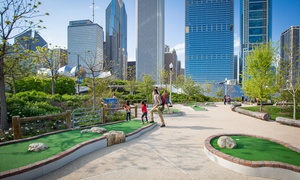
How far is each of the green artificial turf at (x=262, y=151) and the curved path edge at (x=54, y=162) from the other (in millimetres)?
3908

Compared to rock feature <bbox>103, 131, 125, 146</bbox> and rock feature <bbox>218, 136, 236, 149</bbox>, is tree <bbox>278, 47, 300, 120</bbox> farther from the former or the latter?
rock feature <bbox>103, 131, 125, 146</bbox>

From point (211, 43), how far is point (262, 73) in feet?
442

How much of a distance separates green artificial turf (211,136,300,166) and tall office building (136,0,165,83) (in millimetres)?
134702

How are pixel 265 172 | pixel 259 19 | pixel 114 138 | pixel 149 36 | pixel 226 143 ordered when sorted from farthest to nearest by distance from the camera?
pixel 149 36, pixel 259 19, pixel 114 138, pixel 226 143, pixel 265 172

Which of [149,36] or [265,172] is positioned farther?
[149,36]

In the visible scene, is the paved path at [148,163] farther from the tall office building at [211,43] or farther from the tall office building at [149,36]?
the tall office building at [211,43]

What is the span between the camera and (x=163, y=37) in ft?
520

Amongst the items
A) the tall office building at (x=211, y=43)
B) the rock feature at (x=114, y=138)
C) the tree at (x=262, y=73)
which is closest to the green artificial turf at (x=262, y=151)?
the rock feature at (x=114, y=138)

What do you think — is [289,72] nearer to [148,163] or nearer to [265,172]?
[265,172]

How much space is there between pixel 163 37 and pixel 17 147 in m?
162

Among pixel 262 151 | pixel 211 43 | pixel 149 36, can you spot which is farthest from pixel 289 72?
pixel 149 36

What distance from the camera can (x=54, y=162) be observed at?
4.43m

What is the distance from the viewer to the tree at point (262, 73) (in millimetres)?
15070

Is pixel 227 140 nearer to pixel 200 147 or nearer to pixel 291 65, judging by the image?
pixel 200 147
